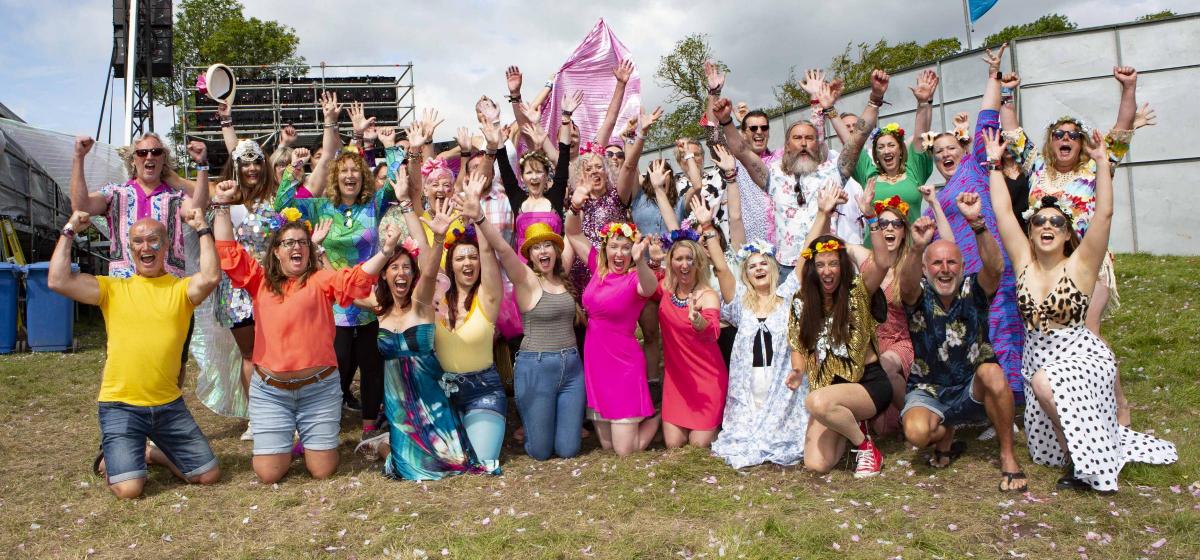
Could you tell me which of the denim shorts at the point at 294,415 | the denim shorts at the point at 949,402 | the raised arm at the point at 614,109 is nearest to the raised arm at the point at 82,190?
the denim shorts at the point at 294,415

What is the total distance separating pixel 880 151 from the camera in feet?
20.5

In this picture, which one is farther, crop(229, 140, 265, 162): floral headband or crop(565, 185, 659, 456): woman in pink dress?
Result: crop(229, 140, 265, 162): floral headband

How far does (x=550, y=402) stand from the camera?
5863 millimetres

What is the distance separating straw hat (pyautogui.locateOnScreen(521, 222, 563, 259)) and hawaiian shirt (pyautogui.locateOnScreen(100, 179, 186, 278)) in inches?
93.7

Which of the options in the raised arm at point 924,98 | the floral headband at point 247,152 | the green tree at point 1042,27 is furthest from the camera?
the green tree at point 1042,27

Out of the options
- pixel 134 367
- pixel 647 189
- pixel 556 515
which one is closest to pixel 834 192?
pixel 647 189

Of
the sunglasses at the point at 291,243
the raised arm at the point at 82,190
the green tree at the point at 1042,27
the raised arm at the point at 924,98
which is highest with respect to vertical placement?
the green tree at the point at 1042,27

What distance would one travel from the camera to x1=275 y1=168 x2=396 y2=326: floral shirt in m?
6.07

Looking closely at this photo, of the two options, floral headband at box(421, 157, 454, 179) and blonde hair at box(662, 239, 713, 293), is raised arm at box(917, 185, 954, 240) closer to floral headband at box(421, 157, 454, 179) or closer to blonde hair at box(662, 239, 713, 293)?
blonde hair at box(662, 239, 713, 293)

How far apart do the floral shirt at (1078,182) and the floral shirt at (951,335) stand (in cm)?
84

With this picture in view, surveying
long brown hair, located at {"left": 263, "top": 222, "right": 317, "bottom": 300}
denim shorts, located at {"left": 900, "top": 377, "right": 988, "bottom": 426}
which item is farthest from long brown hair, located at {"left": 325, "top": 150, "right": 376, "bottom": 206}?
denim shorts, located at {"left": 900, "top": 377, "right": 988, "bottom": 426}

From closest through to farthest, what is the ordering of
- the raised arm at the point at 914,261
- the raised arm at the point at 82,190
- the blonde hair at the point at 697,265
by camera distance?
1. the raised arm at the point at 914,261
2. the raised arm at the point at 82,190
3. the blonde hair at the point at 697,265

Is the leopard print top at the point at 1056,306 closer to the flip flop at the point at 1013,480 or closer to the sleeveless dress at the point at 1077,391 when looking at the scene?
the sleeveless dress at the point at 1077,391

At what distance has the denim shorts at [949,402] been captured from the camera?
5.10 meters
